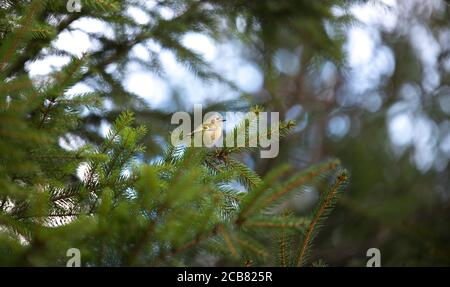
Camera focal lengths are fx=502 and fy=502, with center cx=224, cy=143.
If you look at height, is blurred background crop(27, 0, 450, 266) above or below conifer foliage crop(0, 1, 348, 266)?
above

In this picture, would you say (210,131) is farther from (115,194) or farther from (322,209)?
(322,209)

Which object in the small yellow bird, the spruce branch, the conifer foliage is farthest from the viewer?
the small yellow bird

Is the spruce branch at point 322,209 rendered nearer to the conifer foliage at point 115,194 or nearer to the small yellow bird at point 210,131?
the conifer foliage at point 115,194

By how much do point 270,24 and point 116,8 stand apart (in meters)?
1.06

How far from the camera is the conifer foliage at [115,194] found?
4.25ft

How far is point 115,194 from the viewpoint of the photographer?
167 cm

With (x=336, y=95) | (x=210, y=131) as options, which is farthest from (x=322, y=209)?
(x=336, y=95)

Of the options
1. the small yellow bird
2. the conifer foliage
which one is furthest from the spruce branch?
the small yellow bird

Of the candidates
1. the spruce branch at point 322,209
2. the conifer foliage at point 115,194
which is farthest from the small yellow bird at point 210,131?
the spruce branch at point 322,209

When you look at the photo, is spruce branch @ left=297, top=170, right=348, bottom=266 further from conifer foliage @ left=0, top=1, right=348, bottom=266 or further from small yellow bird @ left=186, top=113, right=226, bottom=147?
small yellow bird @ left=186, top=113, right=226, bottom=147

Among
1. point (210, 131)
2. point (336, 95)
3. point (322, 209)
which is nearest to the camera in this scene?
point (322, 209)

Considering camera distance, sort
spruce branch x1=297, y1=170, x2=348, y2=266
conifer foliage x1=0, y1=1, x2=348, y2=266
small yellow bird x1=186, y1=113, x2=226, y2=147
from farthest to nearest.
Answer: small yellow bird x1=186, y1=113, x2=226, y2=147 → spruce branch x1=297, y1=170, x2=348, y2=266 → conifer foliage x1=0, y1=1, x2=348, y2=266

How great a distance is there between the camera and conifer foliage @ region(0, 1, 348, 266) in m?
1.29
